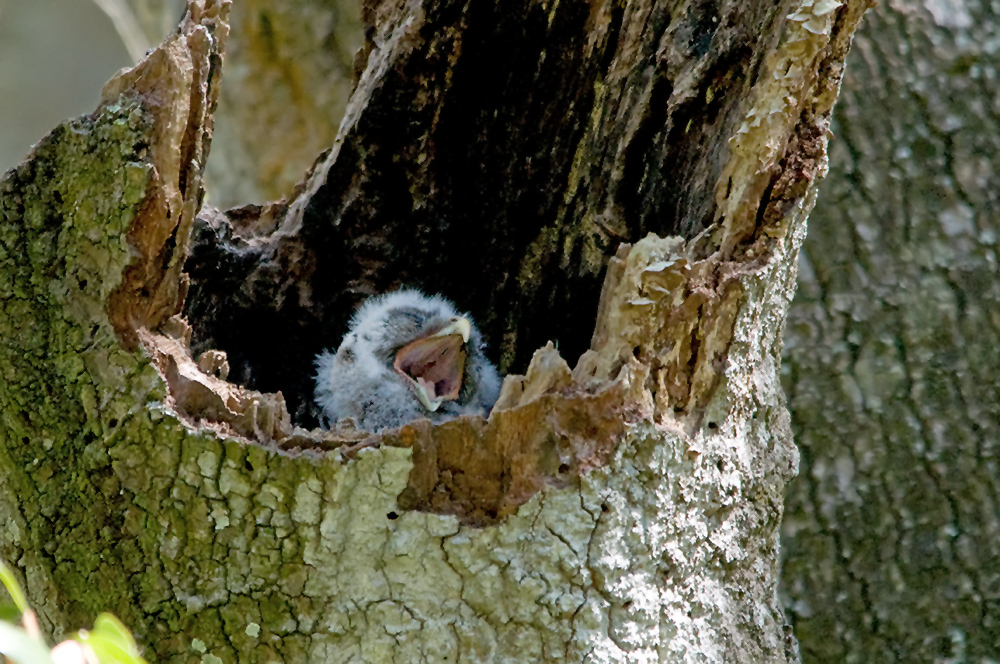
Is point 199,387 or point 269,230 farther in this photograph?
point 269,230

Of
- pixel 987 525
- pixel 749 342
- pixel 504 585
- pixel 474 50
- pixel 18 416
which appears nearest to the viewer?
pixel 504 585

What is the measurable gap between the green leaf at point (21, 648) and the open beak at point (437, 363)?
221cm

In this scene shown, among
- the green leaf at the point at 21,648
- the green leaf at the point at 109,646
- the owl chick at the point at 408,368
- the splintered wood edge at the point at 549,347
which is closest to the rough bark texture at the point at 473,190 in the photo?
the owl chick at the point at 408,368

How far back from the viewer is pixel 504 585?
178 centimetres

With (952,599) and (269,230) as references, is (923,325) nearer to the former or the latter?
(952,599)

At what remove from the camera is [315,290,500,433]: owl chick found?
129 inches

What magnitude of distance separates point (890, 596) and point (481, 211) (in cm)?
186

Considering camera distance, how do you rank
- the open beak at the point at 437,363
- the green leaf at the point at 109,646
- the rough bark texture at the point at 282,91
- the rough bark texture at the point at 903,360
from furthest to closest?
the rough bark texture at the point at 282,91 → the rough bark texture at the point at 903,360 → the open beak at the point at 437,363 → the green leaf at the point at 109,646

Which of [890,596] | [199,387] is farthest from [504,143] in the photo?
[890,596]

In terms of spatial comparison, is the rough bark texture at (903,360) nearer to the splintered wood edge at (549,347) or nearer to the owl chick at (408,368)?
the owl chick at (408,368)

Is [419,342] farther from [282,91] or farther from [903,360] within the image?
[282,91]

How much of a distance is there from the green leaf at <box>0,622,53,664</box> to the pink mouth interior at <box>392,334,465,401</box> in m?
2.26

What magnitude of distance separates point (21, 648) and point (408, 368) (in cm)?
249

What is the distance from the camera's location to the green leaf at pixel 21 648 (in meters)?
0.92
